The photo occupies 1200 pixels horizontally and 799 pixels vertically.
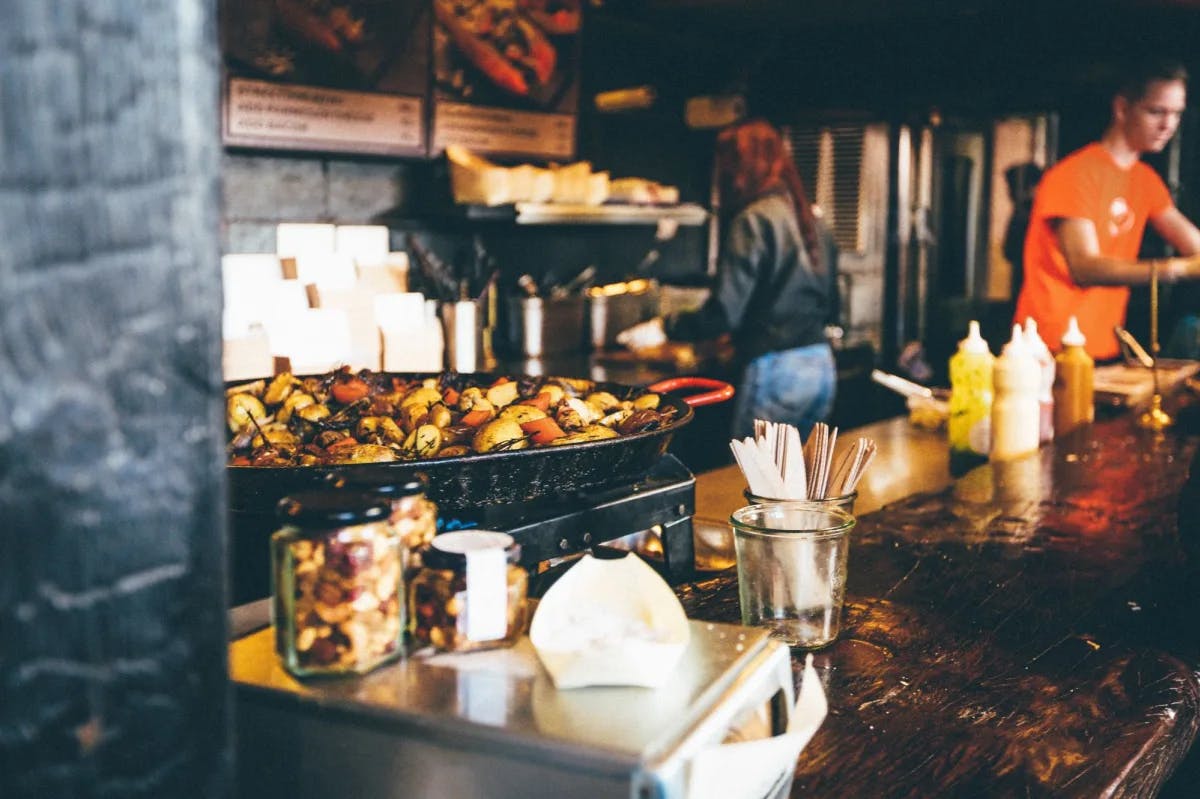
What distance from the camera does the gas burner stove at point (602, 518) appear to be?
1.56 m

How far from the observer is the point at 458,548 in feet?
3.38

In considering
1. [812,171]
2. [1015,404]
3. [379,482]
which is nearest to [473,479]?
[379,482]

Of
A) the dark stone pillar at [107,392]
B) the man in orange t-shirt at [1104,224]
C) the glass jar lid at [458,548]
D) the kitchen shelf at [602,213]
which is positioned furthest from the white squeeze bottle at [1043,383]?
the dark stone pillar at [107,392]

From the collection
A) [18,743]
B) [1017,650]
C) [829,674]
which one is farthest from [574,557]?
[18,743]

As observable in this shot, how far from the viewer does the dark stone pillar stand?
0.59 meters

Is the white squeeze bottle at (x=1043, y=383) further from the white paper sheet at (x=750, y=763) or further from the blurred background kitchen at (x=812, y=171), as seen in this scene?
the white paper sheet at (x=750, y=763)

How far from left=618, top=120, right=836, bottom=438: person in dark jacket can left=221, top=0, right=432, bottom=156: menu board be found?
126 cm

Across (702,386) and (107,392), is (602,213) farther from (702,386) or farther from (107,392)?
(107,392)

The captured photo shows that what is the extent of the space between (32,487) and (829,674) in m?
1.05

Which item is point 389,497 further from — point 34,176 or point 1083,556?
point 1083,556

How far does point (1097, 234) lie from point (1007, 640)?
11.8 feet

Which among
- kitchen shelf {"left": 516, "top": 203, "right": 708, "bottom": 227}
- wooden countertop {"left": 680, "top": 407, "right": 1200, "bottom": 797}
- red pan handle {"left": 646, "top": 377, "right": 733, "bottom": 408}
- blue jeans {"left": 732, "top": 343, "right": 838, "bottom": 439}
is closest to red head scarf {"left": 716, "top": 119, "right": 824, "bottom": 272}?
blue jeans {"left": 732, "top": 343, "right": 838, "bottom": 439}

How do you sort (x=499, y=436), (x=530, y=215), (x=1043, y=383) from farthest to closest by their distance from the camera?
1. (x=530, y=215)
2. (x=1043, y=383)
3. (x=499, y=436)

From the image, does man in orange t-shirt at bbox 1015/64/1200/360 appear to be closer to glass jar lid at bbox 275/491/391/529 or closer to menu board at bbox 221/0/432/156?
menu board at bbox 221/0/432/156
